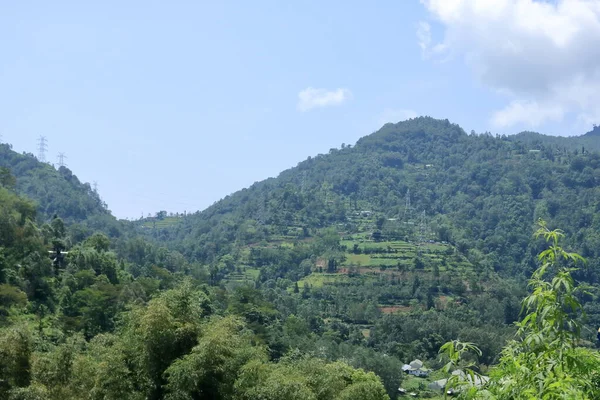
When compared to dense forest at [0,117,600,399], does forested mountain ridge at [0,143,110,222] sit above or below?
above

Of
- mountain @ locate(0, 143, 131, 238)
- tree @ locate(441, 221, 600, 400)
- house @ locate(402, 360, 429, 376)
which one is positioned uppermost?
mountain @ locate(0, 143, 131, 238)

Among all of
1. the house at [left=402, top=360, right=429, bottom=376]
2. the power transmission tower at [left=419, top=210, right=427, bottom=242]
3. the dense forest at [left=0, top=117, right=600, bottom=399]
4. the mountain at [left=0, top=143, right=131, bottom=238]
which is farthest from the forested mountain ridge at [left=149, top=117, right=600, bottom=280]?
the house at [left=402, top=360, right=429, bottom=376]

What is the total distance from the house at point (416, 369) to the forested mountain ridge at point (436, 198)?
96.7 feet

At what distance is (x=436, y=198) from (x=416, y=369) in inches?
2422

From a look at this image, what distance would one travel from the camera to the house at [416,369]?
40.6 m

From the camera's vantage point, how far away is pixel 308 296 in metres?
57.9

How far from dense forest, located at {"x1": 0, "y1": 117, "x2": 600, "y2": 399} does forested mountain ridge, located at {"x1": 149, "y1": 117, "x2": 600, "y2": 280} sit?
382mm

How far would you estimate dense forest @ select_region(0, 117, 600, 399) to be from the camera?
1014cm

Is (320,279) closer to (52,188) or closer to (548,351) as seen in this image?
(52,188)

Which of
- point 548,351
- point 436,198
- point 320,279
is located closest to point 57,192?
point 320,279

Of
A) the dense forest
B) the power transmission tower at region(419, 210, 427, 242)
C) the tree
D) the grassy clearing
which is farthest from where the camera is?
the power transmission tower at region(419, 210, 427, 242)

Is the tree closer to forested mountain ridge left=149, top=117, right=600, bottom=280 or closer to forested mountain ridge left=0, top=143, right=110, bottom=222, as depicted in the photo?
forested mountain ridge left=149, top=117, right=600, bottom=280

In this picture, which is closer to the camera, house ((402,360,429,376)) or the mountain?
house ((402,360,429,376))

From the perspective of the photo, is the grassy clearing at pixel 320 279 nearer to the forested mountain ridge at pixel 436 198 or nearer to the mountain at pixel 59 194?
the forested mountain ridge at pixel 436 198
